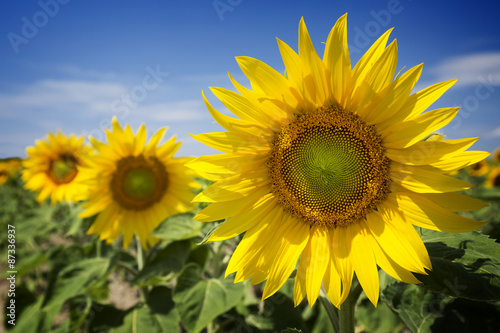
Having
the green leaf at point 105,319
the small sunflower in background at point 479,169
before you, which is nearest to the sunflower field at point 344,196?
the green leaf at point 105,319

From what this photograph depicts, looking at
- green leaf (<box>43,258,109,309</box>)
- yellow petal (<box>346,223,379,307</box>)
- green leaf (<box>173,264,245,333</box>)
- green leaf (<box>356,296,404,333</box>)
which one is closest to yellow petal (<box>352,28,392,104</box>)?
yellow petal (<box>346,223,379,307</box>)

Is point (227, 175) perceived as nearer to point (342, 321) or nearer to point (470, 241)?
point (342, 321)

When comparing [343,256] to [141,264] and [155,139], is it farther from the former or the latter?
[141,264]

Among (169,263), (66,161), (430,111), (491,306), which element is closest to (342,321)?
(491,306)

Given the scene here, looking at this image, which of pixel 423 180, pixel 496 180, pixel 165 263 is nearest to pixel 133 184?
pixel 165 263

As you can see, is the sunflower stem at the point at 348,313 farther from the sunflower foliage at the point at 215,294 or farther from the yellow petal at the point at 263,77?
the yellow petal at the point at 263,77

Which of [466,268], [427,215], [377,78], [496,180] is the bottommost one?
[466,268]

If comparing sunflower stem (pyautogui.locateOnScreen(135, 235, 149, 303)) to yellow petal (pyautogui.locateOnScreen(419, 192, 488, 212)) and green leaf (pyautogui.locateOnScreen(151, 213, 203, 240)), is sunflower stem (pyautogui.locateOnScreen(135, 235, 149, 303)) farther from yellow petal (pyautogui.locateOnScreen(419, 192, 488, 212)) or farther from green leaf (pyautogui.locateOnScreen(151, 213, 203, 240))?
yellow petal (pyautogui.locateOnScreen(419, 192, 488, 212))
